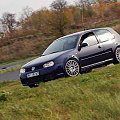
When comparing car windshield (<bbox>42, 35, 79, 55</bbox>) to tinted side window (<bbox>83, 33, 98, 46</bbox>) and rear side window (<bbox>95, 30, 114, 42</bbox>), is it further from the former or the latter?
rear side window (<bbox>95, 30, 114, 42</bbox>)

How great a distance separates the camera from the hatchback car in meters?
11.5

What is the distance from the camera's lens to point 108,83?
9.33 metres

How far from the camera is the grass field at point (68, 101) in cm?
721

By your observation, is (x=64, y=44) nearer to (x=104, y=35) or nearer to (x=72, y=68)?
(x=72, y=68)

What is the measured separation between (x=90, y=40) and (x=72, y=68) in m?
1.67

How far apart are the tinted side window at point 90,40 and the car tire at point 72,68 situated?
1.13 meters


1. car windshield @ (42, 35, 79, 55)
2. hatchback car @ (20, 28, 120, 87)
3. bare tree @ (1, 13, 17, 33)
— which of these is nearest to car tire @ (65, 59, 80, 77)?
hatchback car @ (20, 28, 120, 87)

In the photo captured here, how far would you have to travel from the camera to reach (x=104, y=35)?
538 inches

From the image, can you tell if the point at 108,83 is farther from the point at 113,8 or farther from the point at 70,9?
the point at 113,8

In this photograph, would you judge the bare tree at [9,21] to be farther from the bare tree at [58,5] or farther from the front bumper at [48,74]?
the front bumper at [48,74]

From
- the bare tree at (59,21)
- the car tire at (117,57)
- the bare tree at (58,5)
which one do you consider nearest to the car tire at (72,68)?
the car tire at (117,57)

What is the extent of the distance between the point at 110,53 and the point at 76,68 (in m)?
1.81

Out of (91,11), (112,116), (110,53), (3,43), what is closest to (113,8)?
(91,11)

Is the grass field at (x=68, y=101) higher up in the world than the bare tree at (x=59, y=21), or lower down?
higher up
